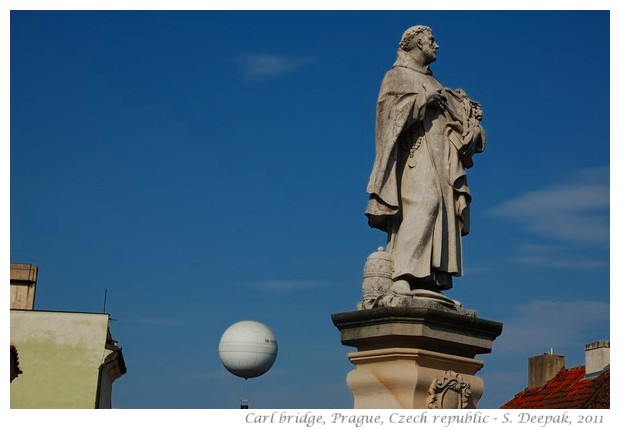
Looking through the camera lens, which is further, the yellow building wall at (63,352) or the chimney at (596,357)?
the yellow building wall at (63,352)

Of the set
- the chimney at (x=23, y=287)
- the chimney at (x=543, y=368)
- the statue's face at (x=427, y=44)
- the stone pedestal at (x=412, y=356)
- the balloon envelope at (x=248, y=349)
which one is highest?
the chimney at (x=23, y=287)

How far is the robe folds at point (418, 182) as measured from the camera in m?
13.4

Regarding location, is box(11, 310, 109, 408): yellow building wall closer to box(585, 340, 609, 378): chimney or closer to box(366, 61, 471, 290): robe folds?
box(585, 340, 609, 378): chimney

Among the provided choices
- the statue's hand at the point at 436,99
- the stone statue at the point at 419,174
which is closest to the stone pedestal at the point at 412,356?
the stone statue at the point at 419,174

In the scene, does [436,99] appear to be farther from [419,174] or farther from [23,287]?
[23,287]

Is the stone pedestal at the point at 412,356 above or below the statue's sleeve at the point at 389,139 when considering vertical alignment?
below

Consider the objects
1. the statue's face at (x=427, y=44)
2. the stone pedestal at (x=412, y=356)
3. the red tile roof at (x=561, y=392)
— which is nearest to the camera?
the stone pedestal at (x=412, y=356)

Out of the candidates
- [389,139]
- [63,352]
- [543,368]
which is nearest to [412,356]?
[389,139]

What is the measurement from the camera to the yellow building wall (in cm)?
3684

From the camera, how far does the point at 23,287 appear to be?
38.6 m

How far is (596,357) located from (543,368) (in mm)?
4219

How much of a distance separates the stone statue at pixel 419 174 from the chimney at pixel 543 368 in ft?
55.6

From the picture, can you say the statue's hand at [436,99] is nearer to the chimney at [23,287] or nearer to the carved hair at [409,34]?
the carved hair at [409,34]

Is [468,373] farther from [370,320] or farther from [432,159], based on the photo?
[432,159]
